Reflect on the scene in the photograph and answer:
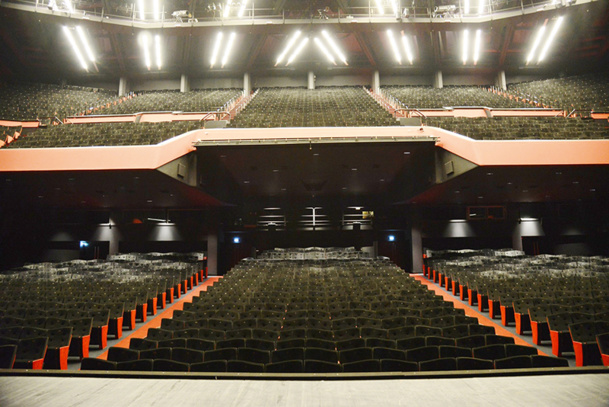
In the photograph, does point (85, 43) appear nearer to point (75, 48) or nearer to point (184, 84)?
point (75, 48)

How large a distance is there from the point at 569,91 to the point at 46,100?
2884cm

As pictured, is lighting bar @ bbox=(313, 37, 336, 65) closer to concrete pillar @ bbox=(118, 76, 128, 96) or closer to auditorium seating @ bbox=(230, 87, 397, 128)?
auditorium seating @ bbox=(230, 87, 397, 128)

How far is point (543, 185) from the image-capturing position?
9.78 m

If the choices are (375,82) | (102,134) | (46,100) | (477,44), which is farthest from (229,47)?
(477,44)

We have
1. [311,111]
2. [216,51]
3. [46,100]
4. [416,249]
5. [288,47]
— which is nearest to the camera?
[311,111]

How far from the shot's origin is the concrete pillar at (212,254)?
12438 mm

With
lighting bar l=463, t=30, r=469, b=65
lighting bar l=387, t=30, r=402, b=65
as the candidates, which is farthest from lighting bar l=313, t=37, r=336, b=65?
lighting bar l=463, t=30, r=469, b=65

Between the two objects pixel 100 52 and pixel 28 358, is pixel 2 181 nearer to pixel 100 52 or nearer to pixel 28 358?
pixel 28 358

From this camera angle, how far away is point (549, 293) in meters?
6.29

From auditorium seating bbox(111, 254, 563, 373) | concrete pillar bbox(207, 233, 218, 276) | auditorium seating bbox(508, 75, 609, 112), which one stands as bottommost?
auditorium seating bbox(111, 254, 563, 373)

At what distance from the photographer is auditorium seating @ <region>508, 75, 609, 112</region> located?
15320 millimetres

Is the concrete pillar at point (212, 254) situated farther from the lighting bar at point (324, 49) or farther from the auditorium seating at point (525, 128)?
the lighting bar at point (324, 49)

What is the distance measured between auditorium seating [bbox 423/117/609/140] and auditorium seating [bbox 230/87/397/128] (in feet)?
5.94

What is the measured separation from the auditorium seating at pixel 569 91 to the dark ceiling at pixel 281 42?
5.39ft
